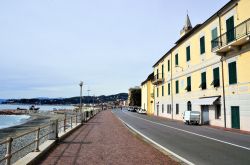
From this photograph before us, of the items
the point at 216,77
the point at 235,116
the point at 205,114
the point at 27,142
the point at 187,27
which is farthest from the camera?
the point at 187,27

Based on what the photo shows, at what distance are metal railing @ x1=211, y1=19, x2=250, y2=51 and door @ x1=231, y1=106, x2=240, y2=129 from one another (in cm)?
536

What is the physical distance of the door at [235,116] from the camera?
22.6m

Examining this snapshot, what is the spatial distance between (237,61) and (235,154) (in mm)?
14028

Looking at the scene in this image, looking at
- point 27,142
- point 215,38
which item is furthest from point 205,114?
point 27,142

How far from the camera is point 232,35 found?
22969 mm

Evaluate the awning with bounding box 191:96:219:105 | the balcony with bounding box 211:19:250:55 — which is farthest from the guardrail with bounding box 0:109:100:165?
the balcony with bounding box 211:19:250:55

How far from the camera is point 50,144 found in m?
11.3

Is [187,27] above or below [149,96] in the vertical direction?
above

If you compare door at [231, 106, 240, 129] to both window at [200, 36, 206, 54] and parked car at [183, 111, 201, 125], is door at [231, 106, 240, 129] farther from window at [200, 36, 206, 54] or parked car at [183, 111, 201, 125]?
window at [200, 36, 206, 54]

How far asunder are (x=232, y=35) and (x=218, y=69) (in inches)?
162

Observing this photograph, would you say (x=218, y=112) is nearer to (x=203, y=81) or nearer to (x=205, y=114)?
(x=205, y=114)

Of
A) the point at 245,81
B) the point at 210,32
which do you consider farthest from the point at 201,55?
the point at 245,81

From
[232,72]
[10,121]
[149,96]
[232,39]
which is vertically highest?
[232,39]

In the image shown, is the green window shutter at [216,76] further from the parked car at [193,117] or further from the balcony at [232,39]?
the parked car at [193,117]
